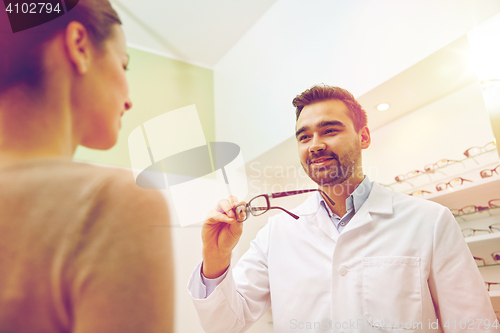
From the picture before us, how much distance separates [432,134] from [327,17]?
862 millimetres

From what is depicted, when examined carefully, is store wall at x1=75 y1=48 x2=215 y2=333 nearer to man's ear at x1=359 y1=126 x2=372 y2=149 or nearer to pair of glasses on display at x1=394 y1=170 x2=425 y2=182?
man's ear at x1=359 y1=126 x2=372 y2=149

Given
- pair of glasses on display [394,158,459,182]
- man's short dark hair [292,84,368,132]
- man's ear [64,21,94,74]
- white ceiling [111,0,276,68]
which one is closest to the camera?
man's ear [64,21,94,74]

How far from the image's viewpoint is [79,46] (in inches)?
22.7

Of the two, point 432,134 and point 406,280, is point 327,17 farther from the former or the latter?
point 406,280

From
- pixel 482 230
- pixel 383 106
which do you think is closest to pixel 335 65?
pixel 383 106

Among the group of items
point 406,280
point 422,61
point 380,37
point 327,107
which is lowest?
point 406,280

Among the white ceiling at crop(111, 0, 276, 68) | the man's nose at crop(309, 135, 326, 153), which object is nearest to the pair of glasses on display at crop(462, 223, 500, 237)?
the man's nose at crop(309, 135, 326, 153)

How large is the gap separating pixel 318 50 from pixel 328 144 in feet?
2.90

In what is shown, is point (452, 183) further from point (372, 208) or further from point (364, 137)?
point (372, 208)

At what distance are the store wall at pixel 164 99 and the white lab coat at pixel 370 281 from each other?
238 mm

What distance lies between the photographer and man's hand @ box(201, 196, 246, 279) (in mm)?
757

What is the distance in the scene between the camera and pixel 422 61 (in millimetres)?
1302

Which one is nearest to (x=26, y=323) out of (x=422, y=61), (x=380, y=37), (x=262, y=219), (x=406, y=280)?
(x=406, y=280)

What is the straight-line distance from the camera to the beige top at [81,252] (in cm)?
45
